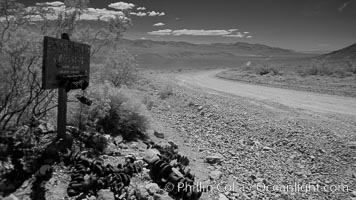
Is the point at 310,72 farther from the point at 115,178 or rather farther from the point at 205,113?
the point at 115,178

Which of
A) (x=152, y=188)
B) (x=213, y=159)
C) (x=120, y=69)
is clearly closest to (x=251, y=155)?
(x=213, y=159)

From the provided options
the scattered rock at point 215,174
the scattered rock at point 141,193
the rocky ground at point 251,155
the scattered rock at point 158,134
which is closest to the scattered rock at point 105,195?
the rocky ground at point 251,155

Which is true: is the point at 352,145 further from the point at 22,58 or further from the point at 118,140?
the point at 22,58

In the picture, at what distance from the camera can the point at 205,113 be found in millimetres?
9312

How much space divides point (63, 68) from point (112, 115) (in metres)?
2.14

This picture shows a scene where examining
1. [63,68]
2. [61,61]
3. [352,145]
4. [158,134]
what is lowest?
[158,134]

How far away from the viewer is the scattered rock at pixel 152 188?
154 inches

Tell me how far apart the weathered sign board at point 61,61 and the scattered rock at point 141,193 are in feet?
6.18

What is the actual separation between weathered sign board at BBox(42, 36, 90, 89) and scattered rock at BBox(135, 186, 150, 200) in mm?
1884

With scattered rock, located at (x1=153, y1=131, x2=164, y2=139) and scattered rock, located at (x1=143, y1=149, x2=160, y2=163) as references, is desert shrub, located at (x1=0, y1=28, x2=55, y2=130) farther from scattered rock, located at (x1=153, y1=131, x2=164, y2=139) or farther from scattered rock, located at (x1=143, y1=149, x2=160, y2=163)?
scattered rock, located at (x1=153, y1=131, x2=164, y2=139)

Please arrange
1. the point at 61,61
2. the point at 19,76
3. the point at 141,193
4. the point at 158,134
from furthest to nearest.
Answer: the point at 158,134 < the point at 19,76 < the point at 61,61 < the point at 141,193

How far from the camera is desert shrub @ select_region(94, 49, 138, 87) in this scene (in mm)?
9417

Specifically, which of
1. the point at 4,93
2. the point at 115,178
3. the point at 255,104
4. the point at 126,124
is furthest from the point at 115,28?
the point at 255,104

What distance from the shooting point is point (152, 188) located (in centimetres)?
395
